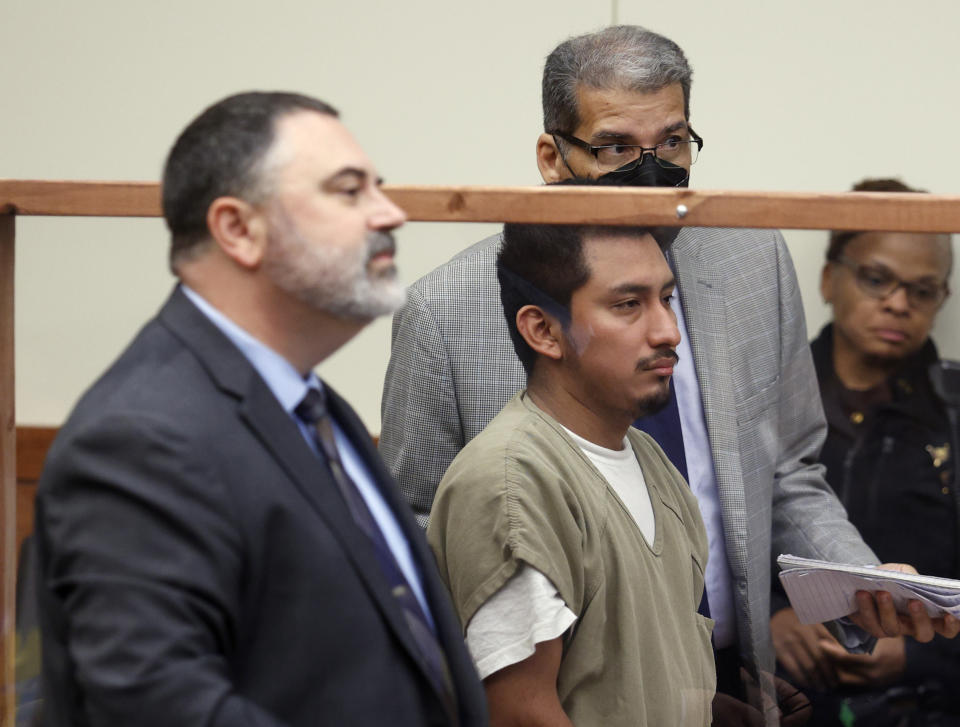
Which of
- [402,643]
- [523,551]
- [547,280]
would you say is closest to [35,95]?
[547,280]

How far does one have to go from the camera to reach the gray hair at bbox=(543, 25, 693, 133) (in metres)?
2.36

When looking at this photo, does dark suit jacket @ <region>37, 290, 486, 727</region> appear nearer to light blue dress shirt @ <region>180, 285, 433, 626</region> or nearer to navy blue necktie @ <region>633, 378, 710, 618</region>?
light blue dress shirt @ <region>180, 285, 433, 626</region>

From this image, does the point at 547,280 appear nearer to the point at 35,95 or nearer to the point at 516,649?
the point at 516,649

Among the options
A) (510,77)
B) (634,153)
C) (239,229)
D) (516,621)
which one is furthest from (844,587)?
(510,77)

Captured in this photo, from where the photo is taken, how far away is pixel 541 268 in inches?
75.1

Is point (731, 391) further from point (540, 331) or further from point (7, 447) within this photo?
point (7, 447)

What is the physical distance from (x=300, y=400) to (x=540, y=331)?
0.56 m

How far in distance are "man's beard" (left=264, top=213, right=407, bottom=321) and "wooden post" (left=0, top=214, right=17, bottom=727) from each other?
0.78m

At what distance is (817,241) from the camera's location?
1.97 m

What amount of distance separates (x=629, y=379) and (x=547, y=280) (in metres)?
0.18

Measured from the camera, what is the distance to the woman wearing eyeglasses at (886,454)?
1995mm

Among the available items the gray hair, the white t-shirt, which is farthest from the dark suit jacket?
the gray hair

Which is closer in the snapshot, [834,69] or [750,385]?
[750,385]

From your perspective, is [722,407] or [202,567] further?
[722,407]
